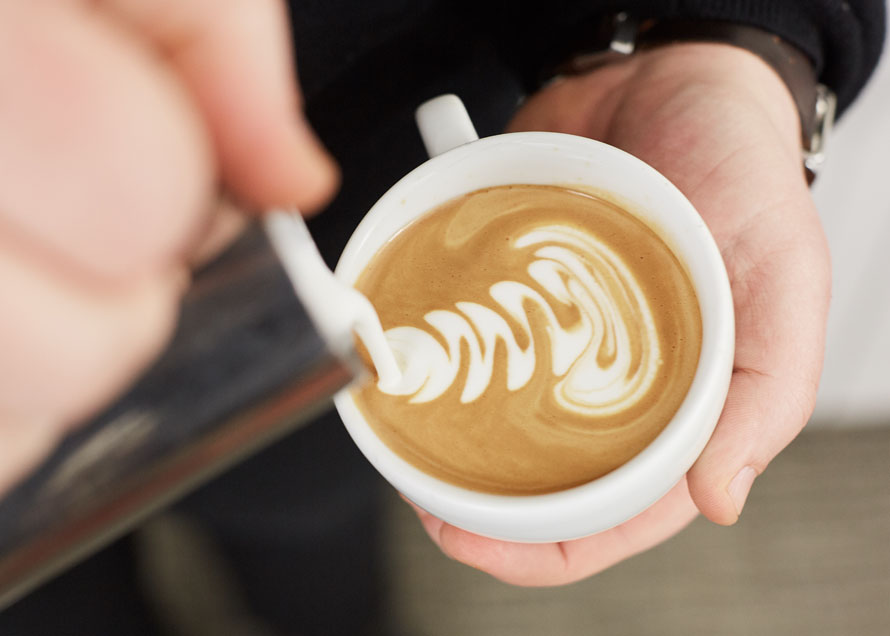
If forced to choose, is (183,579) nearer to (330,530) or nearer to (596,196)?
(330,530)

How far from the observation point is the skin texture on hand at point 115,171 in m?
0.18

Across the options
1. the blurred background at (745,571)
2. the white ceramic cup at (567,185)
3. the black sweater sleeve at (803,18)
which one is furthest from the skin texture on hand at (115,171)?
the blurred background at (745,571)

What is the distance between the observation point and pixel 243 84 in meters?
0.23

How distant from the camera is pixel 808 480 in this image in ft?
4.58

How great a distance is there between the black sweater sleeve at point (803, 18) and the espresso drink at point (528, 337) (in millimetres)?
216

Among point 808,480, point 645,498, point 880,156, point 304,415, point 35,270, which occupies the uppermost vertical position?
point 35,270

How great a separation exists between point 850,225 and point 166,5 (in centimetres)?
109

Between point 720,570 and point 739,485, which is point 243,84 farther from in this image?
point 720,570

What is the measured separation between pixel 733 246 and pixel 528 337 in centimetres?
22

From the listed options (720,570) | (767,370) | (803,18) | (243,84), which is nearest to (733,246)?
(767,370)

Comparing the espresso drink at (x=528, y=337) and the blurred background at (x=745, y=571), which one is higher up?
the espresso drink at (x=528, y=337)

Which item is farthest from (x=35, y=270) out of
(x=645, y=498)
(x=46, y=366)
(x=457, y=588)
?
(x=457, y=588)

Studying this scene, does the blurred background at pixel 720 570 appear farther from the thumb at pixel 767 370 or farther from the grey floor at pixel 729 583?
the thumb at pixel 767 370

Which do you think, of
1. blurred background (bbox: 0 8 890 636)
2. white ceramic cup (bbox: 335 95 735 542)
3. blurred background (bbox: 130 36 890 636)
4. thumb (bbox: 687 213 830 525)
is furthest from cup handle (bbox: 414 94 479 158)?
blurred background (bbox: 130 36 890 636)
